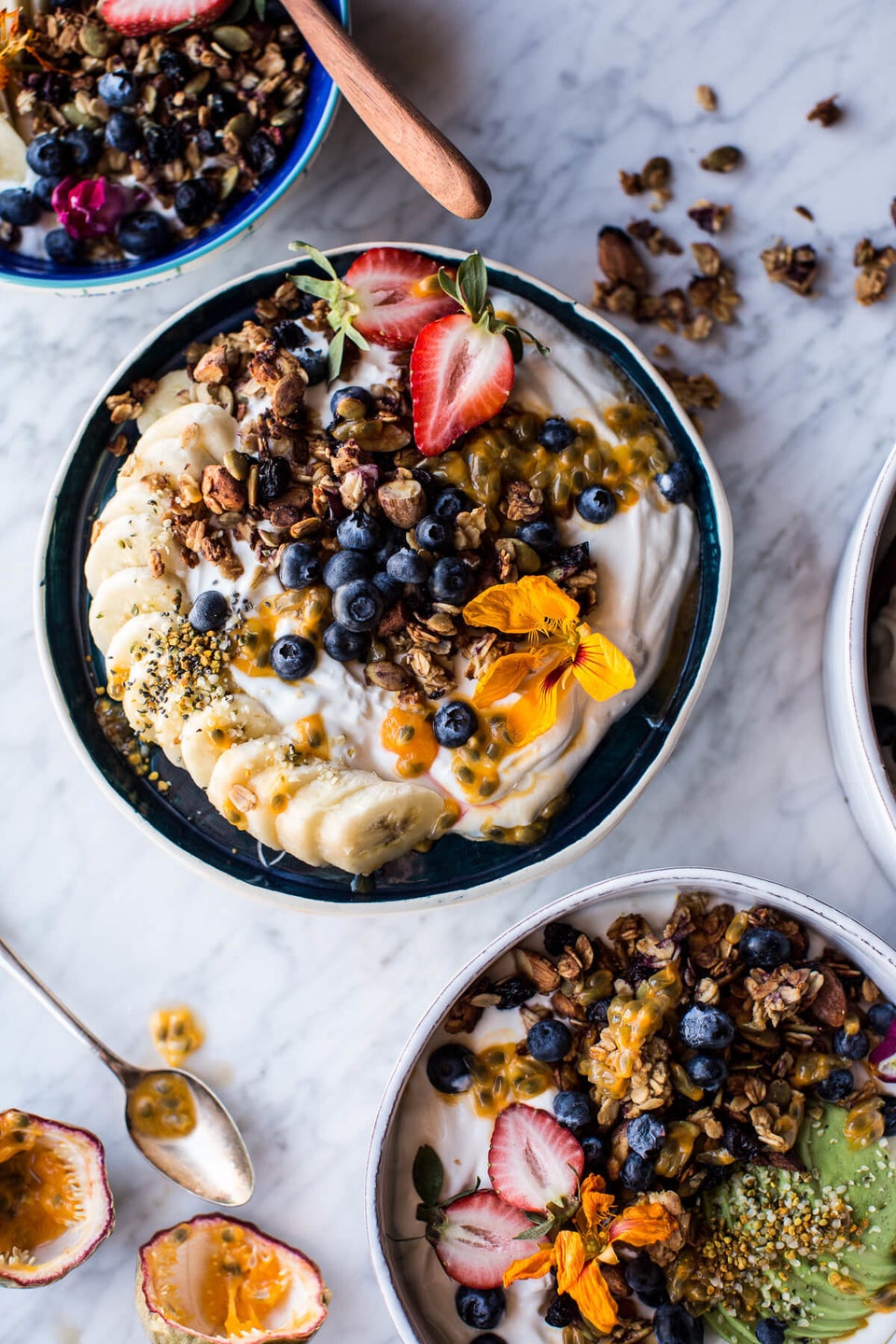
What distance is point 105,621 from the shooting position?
152 cm

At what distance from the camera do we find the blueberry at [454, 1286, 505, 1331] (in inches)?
59.2

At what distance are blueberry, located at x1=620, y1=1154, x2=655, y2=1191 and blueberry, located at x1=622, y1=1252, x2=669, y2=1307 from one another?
105mm

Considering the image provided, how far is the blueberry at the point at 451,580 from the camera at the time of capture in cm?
139

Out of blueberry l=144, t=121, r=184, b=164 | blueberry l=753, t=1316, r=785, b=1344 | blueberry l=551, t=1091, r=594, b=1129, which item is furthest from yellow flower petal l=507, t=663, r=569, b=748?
blueberry l=144, t=121, r=184, b=164

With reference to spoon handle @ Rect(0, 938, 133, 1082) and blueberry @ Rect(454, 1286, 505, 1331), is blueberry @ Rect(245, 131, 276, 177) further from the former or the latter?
blueberry @ Rect(454, 1286, 505, 1331)

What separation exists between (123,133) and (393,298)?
49 cm

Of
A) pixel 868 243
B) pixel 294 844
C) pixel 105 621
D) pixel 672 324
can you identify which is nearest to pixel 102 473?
pixel 105 621

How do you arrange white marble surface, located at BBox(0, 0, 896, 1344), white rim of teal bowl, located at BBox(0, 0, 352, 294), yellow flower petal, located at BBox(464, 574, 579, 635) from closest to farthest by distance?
yellow flower petal, located at BBox(464, 574, 579, 635)
white rim of teal bowl, located at BBox(0, 0, 352, 294)
white marble surface, located at BBox(0, 0, 896, 1344)

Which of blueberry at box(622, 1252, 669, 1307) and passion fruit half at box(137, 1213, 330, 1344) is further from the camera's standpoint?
passion fruit half at box(137, 1213, 330, 1344)

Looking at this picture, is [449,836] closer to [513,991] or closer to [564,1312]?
[513,991]

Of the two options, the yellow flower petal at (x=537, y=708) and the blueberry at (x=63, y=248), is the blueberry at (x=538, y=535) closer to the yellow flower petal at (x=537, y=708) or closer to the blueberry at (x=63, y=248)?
the yellow flower petal at (x=537, y=708)

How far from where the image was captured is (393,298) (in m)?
1.49

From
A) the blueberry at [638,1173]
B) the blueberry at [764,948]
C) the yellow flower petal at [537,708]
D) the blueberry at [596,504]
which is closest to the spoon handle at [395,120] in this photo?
the blueberry at [596,504]

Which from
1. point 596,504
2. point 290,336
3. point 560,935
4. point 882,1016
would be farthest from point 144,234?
point 882,1016
